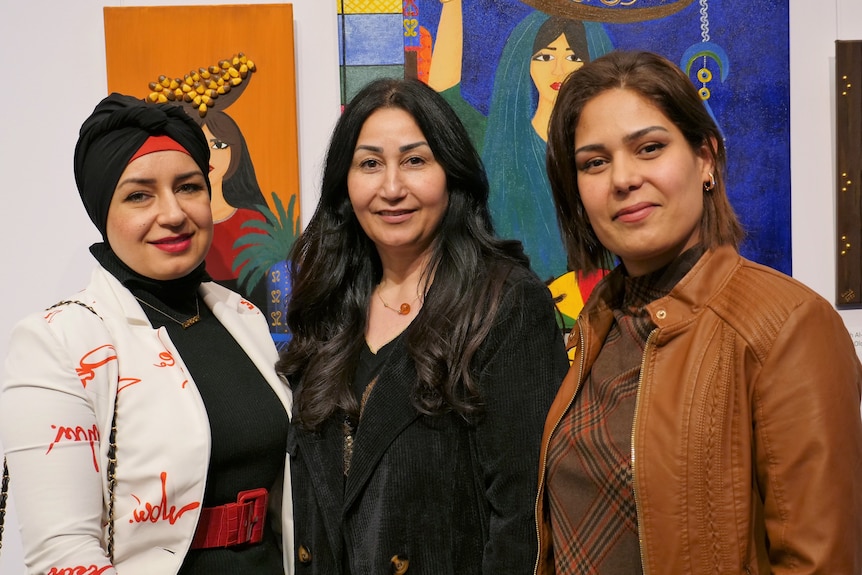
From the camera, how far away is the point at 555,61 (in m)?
2.38

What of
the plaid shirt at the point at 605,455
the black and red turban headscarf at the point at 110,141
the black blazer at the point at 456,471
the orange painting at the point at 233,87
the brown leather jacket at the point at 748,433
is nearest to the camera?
the brown leather jacket at the point at 748,433

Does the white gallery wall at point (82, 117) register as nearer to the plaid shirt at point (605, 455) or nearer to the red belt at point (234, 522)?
the red belt at point (234, 522)

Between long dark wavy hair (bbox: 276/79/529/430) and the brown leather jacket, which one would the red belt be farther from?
the brown leather jacket

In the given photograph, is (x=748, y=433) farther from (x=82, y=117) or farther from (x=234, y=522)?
(x=82, y=117)

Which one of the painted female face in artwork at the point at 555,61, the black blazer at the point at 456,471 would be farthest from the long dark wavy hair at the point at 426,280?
the painted female face in artwork at the point at 555,61

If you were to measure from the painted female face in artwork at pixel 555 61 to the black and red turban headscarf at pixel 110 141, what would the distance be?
3.85 feet

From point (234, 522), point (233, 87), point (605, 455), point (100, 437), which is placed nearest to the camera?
point (605, 455)

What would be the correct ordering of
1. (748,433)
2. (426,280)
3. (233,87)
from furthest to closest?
(233,87)
(426,280)
(748,433)

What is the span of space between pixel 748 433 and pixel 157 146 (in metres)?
1.47

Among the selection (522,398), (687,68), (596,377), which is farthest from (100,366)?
(687,68)

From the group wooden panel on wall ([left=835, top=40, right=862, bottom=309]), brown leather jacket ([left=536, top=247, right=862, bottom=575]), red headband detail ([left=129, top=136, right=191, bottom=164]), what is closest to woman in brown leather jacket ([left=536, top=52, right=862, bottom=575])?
brown leather jacket ([left=536, top=247, right=862, bottom=575])

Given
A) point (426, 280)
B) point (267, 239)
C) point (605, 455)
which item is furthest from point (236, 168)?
point (605, 455)

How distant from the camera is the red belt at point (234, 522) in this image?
67.0 inches

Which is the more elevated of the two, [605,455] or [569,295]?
[569,295]
